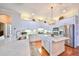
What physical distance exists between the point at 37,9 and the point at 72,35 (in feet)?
2.46

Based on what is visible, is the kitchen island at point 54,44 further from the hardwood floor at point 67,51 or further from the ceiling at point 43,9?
the ceiling at point 43,9

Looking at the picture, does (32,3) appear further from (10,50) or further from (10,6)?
(10,50)

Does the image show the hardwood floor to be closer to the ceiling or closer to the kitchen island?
the kitchen island

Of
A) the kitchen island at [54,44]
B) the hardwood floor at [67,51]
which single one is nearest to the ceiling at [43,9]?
the kitchen island at [54,44]

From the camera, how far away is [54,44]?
2158mm

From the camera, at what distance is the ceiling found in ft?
7.04

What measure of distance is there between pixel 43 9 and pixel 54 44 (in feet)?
2.06

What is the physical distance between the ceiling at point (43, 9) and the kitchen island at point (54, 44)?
36cm

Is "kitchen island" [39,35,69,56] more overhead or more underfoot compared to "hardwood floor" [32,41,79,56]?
more overhead

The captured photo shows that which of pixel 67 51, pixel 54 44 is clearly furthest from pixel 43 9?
pixel 67 51

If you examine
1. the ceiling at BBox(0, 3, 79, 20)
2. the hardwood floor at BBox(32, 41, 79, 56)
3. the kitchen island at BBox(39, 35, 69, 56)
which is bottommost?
the hardwood floor at BBox(32, 41, 79, 56)

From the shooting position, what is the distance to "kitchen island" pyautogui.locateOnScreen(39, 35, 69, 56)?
2.14 metres

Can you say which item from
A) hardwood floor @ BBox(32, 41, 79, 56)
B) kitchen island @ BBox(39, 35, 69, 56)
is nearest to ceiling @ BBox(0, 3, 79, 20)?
kitchen island @ BBox(39, 35, 69, 56)

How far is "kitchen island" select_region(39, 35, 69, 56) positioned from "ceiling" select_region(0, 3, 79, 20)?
363mm
